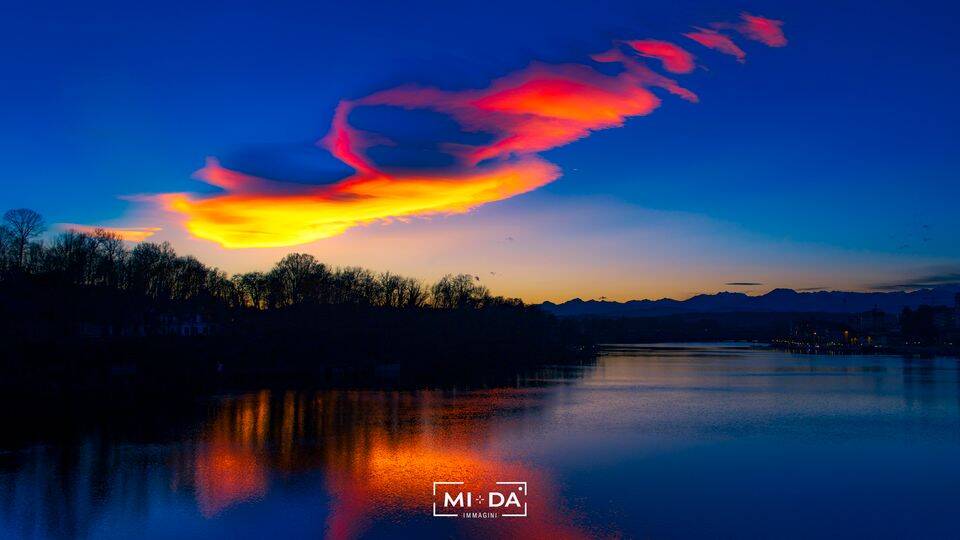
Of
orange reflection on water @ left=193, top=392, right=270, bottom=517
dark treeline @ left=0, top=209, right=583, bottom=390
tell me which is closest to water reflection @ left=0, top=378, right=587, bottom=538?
orange reflection on water @ left=193, top=392, right=270, bottom=517

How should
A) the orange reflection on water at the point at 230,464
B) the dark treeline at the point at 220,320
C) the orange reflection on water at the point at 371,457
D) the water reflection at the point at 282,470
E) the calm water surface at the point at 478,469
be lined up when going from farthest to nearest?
the dark treeline at the point at 220,320, the orange reflection on water at the point at 230,464, the orange reflection on water at the point at 371,457, the water reflection at the point at 282,470, the calm water surface at the point at 478,469

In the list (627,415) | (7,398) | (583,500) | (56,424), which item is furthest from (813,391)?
(7,398)

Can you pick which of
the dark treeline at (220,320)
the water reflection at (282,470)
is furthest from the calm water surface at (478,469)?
the dark treeline at (220,320)

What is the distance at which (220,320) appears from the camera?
368 ft

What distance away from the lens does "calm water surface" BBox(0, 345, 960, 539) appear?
21.5 metres

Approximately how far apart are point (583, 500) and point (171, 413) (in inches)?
1250

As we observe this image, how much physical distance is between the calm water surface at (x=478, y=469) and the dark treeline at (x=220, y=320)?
24.4m

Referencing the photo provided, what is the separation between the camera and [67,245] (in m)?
86.6

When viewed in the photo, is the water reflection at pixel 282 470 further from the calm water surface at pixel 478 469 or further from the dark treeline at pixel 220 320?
the dark treeline at pixel 220 320

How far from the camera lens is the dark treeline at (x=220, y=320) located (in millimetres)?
70438

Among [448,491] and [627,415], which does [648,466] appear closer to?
[448,491]

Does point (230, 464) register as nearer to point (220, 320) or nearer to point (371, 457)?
point (371, 457)

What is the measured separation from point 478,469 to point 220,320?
304 ft

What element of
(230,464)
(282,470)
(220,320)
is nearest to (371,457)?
(282,470)
